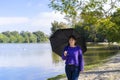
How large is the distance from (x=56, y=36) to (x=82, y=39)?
0.90 m

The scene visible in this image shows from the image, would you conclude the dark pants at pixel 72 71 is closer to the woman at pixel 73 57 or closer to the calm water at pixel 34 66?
the woman at pixel 73 57

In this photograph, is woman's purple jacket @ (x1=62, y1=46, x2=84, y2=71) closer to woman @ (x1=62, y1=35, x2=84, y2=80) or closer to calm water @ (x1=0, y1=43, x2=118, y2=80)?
woman @ (x1=62, y1=35, x2=84, y2=80)

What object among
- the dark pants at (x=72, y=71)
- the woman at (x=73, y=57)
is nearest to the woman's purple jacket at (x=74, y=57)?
the woman at (x=73, y=57)

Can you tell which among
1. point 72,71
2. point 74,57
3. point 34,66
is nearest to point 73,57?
point 74,57

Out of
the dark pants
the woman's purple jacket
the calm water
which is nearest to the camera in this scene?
the woman's purple jacket

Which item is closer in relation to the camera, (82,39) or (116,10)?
(82,39)

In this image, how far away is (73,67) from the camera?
33.1 feet

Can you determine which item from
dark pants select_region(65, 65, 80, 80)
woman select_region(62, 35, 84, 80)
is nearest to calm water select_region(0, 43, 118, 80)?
dark pants select_region(65, 65, 80, 80)

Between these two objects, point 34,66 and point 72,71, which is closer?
point 72,71

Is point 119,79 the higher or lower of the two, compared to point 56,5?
lower

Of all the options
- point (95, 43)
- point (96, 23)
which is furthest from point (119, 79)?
point (95, 43)

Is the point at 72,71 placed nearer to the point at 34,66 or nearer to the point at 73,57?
the point at 73,57

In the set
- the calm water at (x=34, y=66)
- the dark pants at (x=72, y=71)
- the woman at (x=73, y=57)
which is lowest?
the calm water at (x=34, y=66)

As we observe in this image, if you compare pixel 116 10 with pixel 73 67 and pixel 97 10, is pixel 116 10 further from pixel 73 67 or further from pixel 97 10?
pixel 73 67
